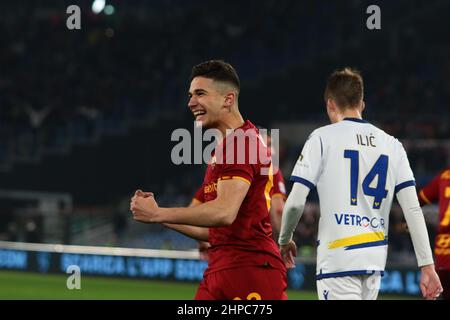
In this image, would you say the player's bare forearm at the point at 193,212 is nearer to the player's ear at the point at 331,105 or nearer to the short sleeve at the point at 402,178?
the player's ear at the point at 331,105

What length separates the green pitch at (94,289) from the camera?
52.2ft

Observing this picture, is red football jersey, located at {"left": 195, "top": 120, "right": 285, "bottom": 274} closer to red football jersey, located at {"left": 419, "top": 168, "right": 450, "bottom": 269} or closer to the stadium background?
red football jersey, located at {"left": 419, "top": 168, "right": 450, "bottom": 269}

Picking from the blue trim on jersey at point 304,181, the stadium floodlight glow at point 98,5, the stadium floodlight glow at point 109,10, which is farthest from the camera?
the stadium floodlight glow at point 109,10

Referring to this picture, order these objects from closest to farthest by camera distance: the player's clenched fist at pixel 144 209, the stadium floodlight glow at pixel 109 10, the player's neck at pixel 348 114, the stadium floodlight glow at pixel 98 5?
the player's clenched fist at pixel 144 209 < the player's neck at pixel 348 114 < the stadium floodlight glow at pixel 98 5 < the stadium floodlight glow at pixel 109 10

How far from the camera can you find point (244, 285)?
596cm

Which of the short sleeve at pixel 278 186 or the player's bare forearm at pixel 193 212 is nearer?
the player's bare forearm at pixel 193 212

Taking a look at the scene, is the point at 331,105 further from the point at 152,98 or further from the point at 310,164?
the point at 152,98

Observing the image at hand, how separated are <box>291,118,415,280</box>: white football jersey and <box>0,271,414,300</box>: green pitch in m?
9.07

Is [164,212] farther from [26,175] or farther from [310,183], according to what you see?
[26,175]

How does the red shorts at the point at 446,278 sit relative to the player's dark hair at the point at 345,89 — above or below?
below

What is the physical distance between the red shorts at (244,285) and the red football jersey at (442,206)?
4.04 m

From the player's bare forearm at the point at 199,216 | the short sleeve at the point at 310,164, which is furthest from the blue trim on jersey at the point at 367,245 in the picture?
the player's bare forearm at the point at 199,216

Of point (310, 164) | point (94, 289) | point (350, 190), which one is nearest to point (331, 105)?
point (310, 164)

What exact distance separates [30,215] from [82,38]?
347 inches
